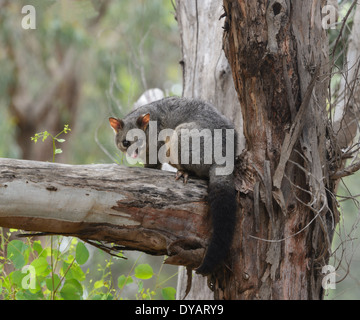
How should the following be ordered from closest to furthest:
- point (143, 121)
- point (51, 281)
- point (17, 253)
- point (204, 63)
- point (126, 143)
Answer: point (17, 253), point (51, 281), point (143, 121), point (126, 143), point (204, 63)

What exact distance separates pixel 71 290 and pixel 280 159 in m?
1.75

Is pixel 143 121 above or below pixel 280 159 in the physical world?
above

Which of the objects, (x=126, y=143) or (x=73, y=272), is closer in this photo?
(x=73, y=272)

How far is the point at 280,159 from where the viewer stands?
3.04 meters

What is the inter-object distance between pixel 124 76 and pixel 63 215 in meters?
7.39

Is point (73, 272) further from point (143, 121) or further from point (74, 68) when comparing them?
point (74, 68)

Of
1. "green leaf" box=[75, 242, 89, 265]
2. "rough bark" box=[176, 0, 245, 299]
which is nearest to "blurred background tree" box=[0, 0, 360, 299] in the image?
"rough bark" box=[176, 0, 245, 299]

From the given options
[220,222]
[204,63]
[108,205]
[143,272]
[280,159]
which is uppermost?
[204,63]

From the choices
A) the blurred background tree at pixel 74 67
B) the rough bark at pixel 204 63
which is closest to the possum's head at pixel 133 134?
the rough bark at pixel 204 63

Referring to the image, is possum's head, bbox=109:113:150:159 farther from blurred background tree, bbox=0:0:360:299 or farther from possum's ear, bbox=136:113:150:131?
blurred background tree, bbox=0:0:360:299

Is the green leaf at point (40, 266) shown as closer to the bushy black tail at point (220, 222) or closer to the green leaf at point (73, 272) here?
the green leaf at point (73, 272)

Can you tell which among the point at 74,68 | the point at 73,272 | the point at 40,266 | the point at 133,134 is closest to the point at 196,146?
the point at 133,134

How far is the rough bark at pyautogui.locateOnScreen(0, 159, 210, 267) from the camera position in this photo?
9.35ft

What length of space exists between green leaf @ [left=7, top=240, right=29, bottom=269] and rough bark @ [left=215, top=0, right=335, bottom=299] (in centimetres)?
139
